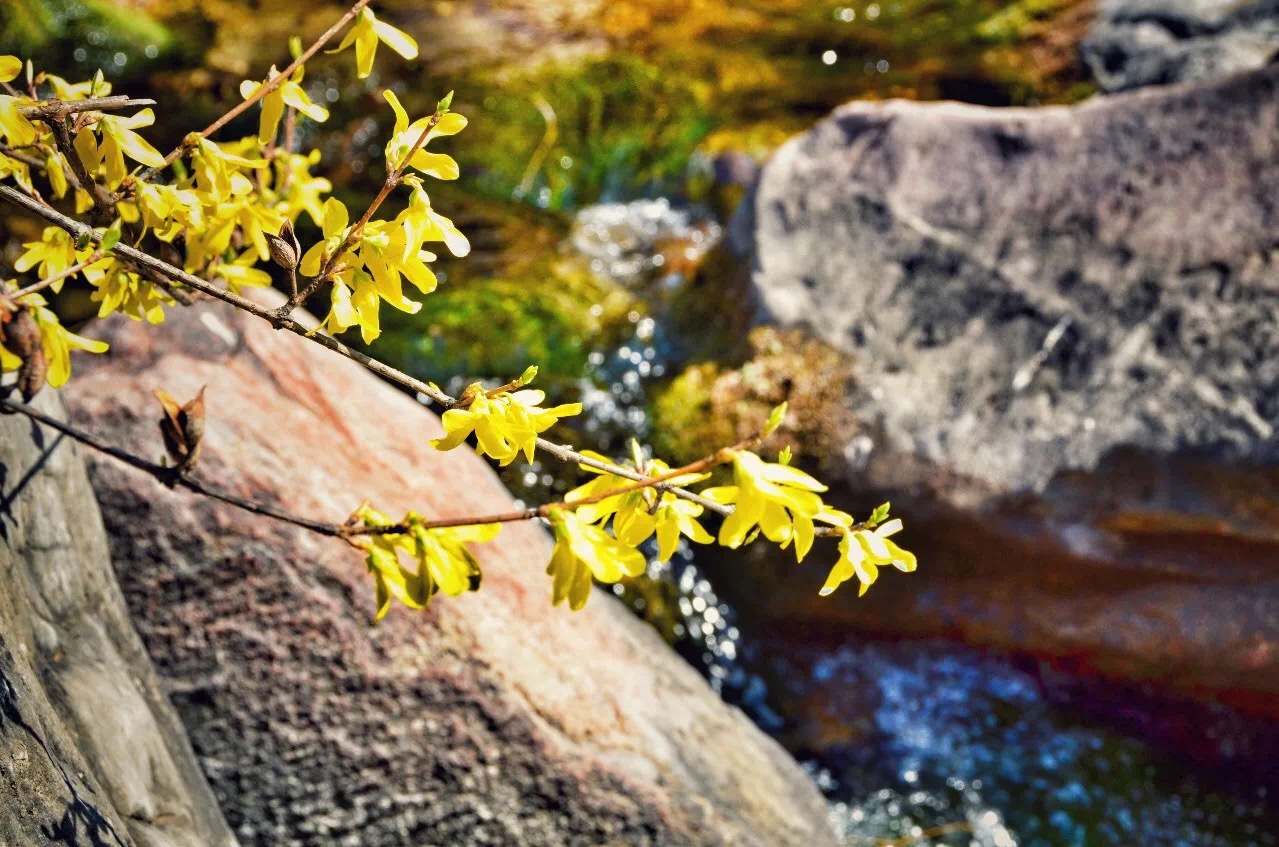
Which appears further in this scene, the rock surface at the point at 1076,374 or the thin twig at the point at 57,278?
the rock surface at the point at 1076,374

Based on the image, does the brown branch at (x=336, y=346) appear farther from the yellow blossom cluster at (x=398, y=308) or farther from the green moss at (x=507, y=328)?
the green moss at (x=507, y=328)

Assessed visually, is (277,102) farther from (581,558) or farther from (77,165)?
(581,558)

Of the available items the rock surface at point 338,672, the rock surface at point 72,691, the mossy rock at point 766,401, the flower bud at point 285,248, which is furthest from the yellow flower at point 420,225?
the mossy rock at point 766,401

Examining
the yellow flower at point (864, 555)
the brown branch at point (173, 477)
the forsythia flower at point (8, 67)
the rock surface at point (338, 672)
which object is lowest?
the rock surface at point (338, 672)

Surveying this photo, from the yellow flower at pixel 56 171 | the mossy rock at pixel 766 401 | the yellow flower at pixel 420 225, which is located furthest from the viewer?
the mossy rock at pixel 766 401

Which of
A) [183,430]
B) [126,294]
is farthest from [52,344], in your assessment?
[183,430]

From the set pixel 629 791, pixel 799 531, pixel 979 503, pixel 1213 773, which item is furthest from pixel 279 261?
pixel 1213 773
